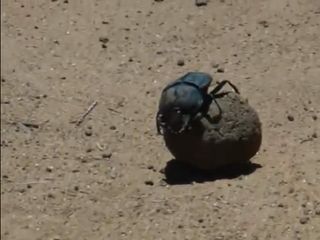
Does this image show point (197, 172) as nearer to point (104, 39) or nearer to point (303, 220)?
point (303, 220)

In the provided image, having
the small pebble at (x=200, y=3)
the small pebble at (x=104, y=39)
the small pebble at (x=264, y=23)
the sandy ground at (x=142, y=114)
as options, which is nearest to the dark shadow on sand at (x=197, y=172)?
the sandy ground at (x=142, y=114)

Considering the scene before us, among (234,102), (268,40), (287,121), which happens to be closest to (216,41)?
(268,40)

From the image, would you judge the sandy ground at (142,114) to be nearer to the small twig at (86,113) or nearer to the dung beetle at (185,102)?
the small twig at (86,113)

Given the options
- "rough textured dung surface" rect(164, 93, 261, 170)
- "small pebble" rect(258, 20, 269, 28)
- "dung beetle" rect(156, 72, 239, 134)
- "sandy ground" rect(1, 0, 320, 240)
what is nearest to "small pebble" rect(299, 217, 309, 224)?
"sandy ground" rect(1, 0, 320, 240)

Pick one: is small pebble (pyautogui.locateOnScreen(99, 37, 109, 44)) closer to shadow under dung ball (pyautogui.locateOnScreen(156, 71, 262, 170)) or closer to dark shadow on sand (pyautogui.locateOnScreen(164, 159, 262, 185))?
dark shadow on sand (pyautogui.locateOnScreen(164, 159, 262, 185))

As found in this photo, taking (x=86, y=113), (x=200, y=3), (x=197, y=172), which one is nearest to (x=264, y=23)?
(x=200, y=3)

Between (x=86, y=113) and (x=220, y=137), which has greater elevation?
(x=220, y=137)

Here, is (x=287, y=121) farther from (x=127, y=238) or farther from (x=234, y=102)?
(x=127, y=238)
